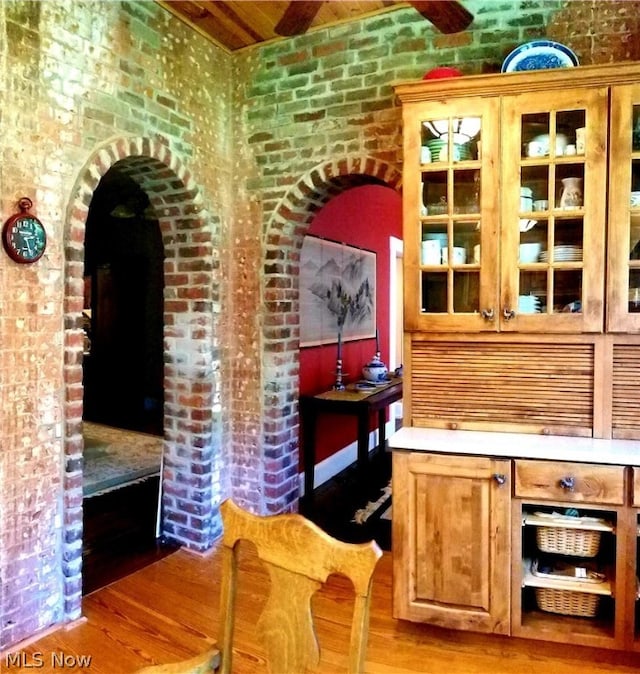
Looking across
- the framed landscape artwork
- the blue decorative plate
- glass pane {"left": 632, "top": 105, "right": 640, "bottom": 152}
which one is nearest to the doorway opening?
the framed landscape artwork

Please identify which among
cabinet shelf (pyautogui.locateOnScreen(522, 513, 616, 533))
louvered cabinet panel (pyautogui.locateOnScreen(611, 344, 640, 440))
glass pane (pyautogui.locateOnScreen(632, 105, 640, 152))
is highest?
glass pane (pyautogui.locateOnScreen(632, 105, 640, 152))

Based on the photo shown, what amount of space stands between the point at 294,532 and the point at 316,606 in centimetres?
164

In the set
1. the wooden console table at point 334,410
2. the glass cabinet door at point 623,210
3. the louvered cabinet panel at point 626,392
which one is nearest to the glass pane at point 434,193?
the glass cabinet door at point 623,210

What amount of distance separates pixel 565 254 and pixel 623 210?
10.6 inches

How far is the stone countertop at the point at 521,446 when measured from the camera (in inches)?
84.9

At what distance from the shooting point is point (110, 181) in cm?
540

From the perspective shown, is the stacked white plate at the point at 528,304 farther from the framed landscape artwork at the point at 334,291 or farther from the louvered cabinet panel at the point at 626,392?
the framed landscape artwork at the point at 334,291

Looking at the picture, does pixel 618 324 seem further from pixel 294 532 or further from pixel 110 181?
pixel 110 181

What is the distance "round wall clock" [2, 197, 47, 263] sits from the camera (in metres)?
2.13

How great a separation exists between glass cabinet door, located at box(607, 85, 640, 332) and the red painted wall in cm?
190

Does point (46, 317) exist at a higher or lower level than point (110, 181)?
lower

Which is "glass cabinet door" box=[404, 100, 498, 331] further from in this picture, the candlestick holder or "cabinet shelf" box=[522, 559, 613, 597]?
the candlestick holder

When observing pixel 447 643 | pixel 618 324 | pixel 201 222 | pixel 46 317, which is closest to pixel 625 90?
pixel 618 324

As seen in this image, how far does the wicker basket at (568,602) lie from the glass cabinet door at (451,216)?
1.11m
